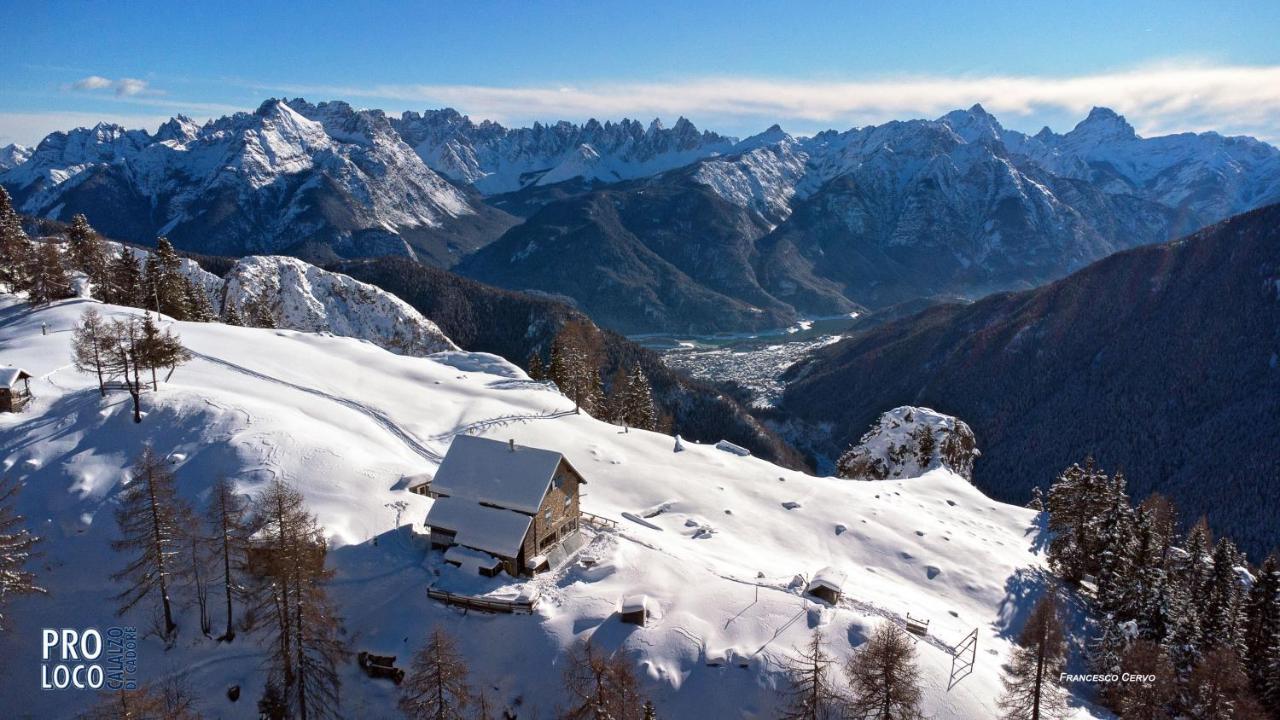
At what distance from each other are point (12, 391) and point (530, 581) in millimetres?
45396

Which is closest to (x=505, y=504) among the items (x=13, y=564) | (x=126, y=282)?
(x=13, y=564)

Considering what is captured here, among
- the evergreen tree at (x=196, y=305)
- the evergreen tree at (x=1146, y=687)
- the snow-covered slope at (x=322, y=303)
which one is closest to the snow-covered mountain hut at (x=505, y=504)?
the evergreen tree at (x=1146, y=687)

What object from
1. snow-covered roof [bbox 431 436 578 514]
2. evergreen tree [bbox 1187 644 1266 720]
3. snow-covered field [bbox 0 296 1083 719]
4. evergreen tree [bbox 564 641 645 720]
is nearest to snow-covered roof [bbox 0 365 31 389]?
snow-covered field [bbox 0 296 1083 719]

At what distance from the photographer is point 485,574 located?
43.4 metres

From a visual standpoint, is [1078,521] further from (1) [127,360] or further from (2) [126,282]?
(2) [126,282]

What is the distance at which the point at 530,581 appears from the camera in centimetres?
4388

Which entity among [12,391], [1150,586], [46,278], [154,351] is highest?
[46,278]

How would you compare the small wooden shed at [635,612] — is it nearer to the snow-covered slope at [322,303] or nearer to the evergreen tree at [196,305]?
the evergreen tree at [196,305]

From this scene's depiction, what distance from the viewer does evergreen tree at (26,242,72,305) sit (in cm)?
8650

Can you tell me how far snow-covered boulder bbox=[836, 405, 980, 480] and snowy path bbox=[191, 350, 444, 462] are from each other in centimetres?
7100

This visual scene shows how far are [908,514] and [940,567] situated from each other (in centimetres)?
1133

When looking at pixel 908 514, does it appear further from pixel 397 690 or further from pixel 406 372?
pixel 406 372

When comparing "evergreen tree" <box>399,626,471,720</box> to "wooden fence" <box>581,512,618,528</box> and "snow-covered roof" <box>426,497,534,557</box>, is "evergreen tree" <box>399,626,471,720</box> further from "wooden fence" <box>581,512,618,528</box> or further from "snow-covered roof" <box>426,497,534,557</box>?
"wooden fence" <box>581,512,618,528</box>

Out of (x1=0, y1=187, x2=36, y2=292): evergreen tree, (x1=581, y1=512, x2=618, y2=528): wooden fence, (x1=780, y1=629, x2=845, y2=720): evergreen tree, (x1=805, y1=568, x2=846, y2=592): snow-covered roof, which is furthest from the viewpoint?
(x1=0, y1=187, x2=36, y2=292): evergreen tree
